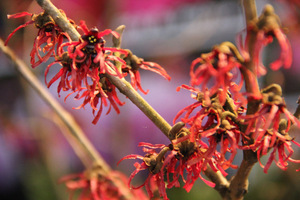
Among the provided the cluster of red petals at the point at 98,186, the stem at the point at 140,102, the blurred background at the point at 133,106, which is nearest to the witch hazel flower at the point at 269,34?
the stem at the point at 140,102

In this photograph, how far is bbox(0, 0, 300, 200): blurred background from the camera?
1.24 meters

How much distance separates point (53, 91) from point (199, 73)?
1.82m

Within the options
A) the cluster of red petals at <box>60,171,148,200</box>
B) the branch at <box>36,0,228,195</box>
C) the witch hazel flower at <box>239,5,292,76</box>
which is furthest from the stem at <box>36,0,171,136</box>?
the cluster of red petals at <box>60,171,148,200</box>

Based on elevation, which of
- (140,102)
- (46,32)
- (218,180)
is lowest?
(218,180)

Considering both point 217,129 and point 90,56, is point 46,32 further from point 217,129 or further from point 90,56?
point 217,129

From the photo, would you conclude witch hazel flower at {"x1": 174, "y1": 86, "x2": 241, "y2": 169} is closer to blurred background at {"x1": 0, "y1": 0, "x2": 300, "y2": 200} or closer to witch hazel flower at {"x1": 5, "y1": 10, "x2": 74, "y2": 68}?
witch hazel flower at {"x1": 5, "y1": 10, "x2": 74, "y2": 68}

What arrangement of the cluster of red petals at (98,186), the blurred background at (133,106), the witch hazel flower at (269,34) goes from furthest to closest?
the blurred background at (133,106) → the cluster of red petals at (98,186) → the witch hazel flower at (269,34)

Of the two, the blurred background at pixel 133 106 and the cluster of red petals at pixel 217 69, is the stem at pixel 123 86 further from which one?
the blurred background at pixel 133 106

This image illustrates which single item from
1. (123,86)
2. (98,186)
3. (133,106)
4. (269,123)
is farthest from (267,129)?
(133,106)

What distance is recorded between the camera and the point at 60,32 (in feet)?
1.33

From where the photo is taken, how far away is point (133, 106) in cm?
173

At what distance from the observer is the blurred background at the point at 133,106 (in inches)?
48.9

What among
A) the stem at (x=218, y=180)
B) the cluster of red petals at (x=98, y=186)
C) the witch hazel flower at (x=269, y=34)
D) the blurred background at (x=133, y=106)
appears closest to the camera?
the witch hazel flower at (x=269, y=34)

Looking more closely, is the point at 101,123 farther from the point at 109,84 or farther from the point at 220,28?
the point at 109,84
